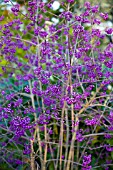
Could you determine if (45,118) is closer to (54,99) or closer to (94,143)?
(54,99)

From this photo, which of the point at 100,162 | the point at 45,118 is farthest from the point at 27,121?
the point at 100,162

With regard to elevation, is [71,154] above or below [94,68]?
below

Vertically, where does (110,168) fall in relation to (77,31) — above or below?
below

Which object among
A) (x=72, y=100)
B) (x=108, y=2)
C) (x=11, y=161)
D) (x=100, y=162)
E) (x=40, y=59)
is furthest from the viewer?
(x=108, y=2)

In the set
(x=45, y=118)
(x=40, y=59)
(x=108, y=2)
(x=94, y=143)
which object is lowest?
(x=94, y=143)

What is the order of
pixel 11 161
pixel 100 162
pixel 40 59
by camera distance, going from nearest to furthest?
1. pixel 40 59
2. pixel 11 161
3. pixel 100 162

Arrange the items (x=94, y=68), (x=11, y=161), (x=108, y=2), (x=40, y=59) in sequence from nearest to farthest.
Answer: (x=94, y=68)
(x=40, y=59)
(x=11, y=161)
(x=108, y=2)

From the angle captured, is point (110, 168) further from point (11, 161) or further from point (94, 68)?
point (94, 68)

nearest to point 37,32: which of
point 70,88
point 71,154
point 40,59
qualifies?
point 40,59

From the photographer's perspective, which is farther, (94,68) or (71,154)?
(71,154)
